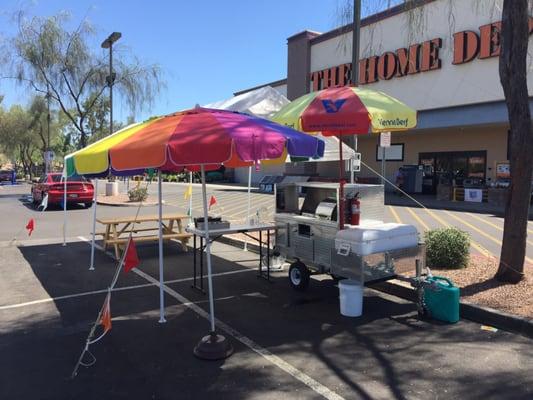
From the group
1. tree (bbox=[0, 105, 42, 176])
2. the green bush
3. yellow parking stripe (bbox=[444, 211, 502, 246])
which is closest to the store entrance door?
yellow parking stripe (bbox=[444, 211, 502, 246])

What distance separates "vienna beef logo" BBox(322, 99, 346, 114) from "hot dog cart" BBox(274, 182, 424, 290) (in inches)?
40.7

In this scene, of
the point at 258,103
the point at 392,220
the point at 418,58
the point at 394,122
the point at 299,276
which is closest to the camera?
the point at 394,122

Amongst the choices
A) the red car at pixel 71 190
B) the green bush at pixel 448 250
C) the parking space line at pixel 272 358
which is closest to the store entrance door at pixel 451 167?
the green bush at pixel 448 250

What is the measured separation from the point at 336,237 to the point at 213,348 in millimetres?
2297

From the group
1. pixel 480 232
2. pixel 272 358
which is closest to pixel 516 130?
pixel 272 358

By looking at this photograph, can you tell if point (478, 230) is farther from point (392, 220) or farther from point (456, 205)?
point (456, 205)

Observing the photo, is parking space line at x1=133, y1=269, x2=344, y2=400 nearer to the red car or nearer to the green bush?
the green bush

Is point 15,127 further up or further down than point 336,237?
further up

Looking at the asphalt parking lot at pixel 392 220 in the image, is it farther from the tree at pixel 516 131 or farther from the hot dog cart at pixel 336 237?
the tree at pixel 516 131

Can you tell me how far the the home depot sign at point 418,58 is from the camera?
1916cm

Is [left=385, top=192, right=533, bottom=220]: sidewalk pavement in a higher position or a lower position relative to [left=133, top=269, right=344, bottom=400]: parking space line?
higher

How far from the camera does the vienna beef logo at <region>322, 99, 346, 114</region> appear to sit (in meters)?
6.30

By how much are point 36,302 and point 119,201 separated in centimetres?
1634

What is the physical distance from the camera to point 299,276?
6699mm
